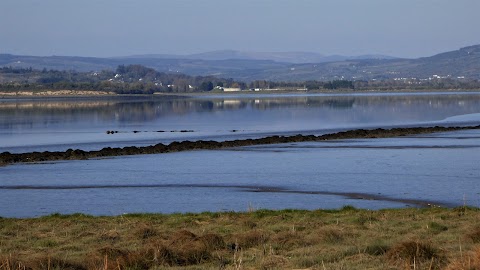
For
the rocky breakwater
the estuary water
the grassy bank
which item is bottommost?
the rocky breakwater

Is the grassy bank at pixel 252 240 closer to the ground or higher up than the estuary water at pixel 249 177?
higher up

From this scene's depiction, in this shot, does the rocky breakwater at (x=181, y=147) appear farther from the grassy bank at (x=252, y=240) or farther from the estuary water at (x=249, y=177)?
the grassy bank at (x=252, y=240)

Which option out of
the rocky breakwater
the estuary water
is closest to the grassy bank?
the estuary water

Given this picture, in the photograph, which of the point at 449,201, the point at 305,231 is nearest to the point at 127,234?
the point at 305,231

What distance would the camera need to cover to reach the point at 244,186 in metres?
24.3

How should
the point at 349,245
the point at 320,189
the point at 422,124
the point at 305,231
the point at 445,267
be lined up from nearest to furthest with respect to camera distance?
the point at 445,267 → the point at 349,245 → the point at 305,231 → the point at 320,189 → the point at 422,124

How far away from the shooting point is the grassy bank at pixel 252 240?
35.7 ft

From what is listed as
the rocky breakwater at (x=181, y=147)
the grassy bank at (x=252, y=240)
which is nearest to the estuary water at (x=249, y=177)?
the rocky breakwater at (x=181, y=147)

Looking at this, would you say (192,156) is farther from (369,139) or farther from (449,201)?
(449,201)

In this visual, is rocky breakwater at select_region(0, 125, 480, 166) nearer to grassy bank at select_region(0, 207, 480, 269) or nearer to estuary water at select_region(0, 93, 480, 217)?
estuary water at select_region(0, 93, 480, 217)

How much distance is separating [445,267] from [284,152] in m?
26.5

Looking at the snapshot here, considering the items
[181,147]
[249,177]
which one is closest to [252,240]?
[249,177]

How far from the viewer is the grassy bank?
10.9m

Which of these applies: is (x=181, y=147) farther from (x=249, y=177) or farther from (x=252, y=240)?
(x=252, y=240)
